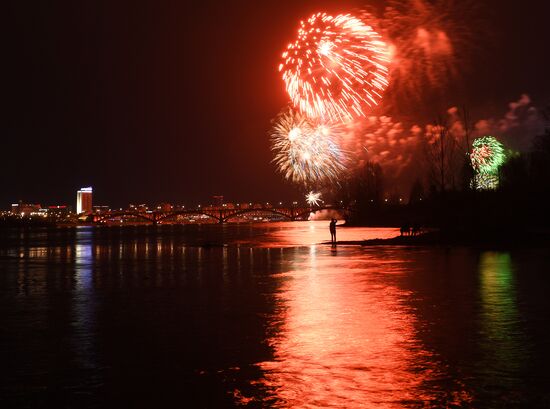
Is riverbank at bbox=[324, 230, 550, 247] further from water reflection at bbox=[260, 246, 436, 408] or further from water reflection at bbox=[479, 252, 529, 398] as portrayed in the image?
water reflection at bbox=[260, 246, 436, 408]

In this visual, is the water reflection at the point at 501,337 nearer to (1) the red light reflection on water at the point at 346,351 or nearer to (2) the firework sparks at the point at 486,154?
(1) the red light reflection on water at the point at 346,351

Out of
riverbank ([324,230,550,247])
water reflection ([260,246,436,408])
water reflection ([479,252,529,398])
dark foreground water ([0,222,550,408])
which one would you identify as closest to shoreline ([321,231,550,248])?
riverbank ([324,230,550,247])

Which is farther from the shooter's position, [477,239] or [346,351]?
[477,239]

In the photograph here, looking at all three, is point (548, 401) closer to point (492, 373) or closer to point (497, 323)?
point (492, 373)

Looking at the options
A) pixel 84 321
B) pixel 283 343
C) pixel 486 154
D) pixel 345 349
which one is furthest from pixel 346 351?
pixel 486 154

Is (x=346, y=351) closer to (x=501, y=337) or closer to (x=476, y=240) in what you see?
(x=501, y=337)

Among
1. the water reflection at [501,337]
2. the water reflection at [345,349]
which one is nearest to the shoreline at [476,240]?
the water reflection at [501,337]
